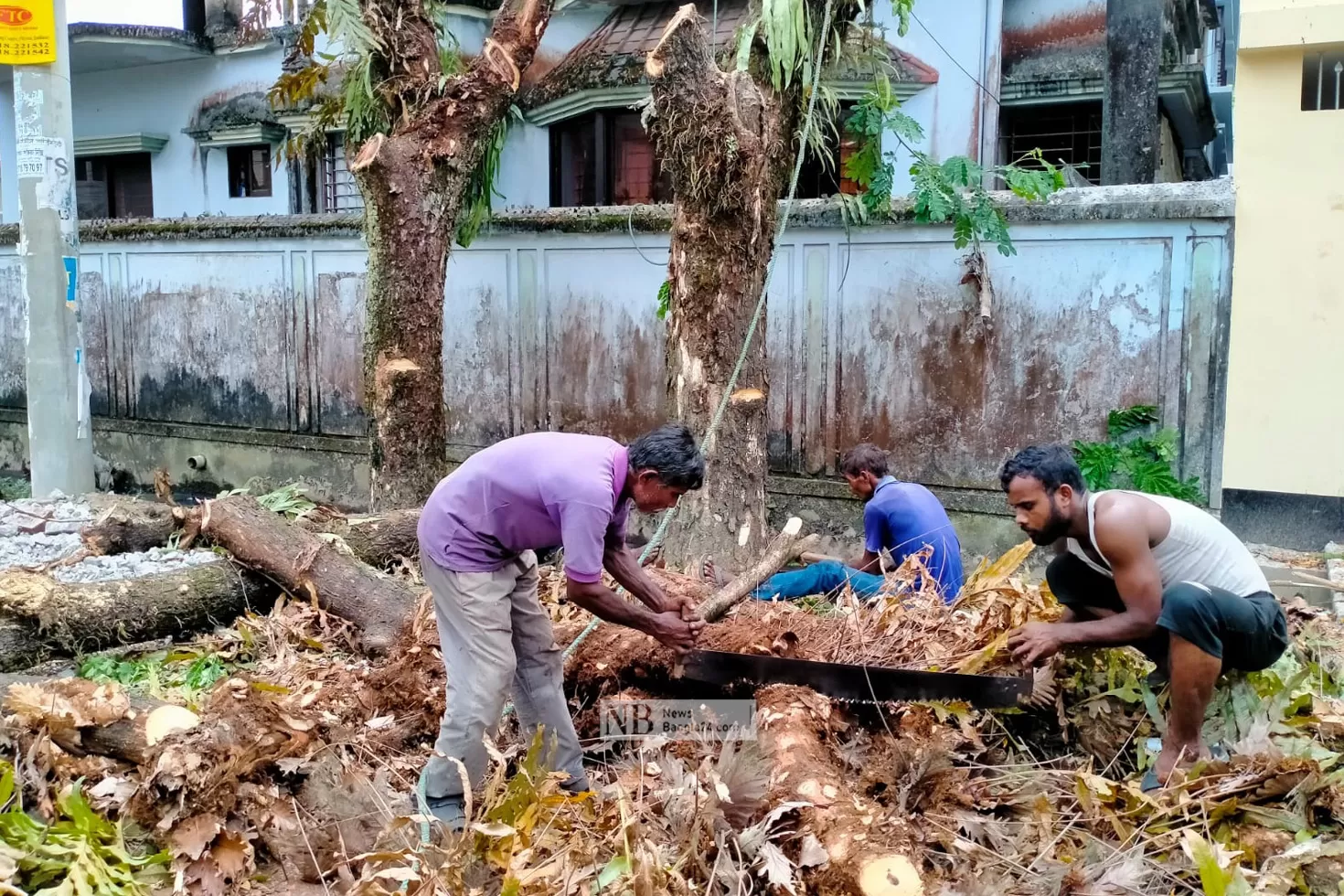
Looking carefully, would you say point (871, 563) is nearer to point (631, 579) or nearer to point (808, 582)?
point (808, 582)

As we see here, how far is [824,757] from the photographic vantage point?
420cm

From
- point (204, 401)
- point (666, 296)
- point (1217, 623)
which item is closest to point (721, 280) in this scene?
point (666, 296)

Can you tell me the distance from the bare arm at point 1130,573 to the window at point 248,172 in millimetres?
13375

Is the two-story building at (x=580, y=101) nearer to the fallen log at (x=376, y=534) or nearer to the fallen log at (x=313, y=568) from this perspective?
the fallen log at (x=376, y=534)

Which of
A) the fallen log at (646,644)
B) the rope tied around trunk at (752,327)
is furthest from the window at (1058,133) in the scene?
the fallen log at (646,644)

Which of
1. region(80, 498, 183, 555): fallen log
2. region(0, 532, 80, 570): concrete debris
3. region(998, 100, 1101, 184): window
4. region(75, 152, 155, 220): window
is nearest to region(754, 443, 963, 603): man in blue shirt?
region(80, 498, 183, 555): fallen log

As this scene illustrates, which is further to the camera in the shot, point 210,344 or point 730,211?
point 210,344

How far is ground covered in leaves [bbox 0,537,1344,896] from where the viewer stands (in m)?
3.59

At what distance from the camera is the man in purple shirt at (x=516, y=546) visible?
3.96m

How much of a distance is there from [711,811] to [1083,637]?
1489mm

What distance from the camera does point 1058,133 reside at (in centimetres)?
1234

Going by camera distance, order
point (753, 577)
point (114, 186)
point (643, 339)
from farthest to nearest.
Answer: point (114, 186) → point (643, 339) → point (753, 577)

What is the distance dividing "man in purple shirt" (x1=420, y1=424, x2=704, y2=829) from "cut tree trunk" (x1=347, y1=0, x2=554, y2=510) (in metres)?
3.90

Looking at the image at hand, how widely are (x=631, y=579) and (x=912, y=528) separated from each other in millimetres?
2122
